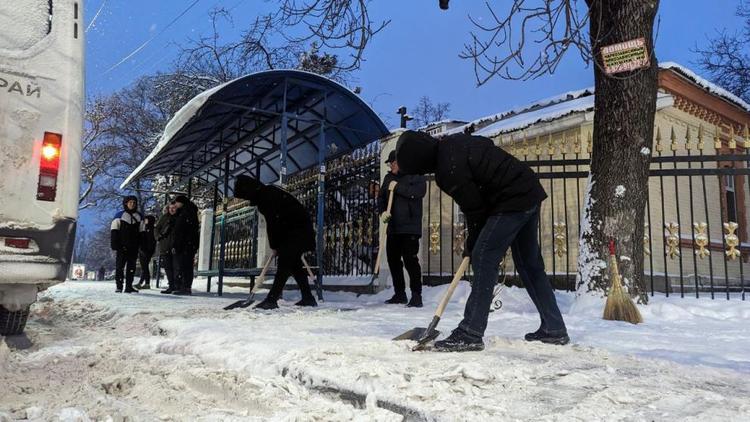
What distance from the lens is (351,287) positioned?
9.00 m

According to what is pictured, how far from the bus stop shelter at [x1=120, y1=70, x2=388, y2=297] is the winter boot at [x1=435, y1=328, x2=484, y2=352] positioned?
485 centimetres

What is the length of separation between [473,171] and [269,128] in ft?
23.7

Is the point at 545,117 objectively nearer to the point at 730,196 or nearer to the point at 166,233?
the point at 730,196

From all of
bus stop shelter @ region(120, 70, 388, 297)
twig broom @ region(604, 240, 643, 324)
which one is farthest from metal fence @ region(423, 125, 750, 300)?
twig broom @ region(604, 240, 643, 324)

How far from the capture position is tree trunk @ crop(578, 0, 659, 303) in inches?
225

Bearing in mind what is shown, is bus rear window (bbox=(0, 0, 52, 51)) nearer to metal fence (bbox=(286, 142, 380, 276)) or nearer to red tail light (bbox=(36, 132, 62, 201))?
red tail light (bbox=(36, 132, 62, 201))

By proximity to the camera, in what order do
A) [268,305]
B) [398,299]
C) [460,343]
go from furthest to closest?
[398,299] < [268,305] < [460,343]

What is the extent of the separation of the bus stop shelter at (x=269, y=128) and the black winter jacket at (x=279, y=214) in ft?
4.95

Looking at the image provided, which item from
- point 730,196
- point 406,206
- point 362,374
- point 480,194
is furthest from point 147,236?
point 730,196

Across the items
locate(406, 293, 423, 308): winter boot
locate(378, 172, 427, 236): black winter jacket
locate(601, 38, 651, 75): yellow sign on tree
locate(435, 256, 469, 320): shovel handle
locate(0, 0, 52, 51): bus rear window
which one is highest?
locate(601, 38, 651, 75): yellow sign on tree

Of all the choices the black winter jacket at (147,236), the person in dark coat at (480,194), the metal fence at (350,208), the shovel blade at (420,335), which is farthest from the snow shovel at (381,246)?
the black winter jacket at (147,236)

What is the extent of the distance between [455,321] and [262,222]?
627 centimetres

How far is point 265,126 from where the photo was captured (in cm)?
942

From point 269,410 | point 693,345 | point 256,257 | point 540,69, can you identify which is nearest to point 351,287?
point 256,257
